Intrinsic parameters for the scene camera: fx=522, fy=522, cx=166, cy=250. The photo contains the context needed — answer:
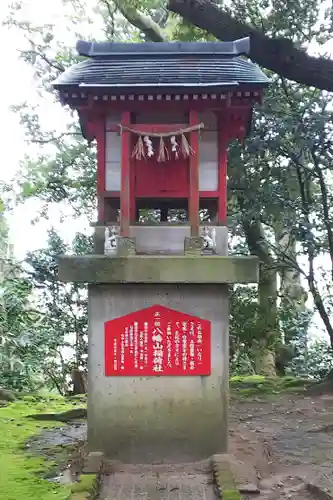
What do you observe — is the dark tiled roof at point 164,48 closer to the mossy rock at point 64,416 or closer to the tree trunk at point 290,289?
the tree trunk at point 290,289

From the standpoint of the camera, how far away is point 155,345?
5840 mm

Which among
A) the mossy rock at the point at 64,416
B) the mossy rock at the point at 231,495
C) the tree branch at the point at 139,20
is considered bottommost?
the mossy rock at the point at 231,495

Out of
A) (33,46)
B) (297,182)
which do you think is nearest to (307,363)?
(297,182)

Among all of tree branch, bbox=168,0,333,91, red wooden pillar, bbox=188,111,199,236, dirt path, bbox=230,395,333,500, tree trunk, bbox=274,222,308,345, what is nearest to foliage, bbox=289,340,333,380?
tree trunk, bbox=274,222,308,345

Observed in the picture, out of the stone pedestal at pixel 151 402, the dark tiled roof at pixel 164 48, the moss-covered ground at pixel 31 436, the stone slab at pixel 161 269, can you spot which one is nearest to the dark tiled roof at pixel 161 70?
Result: the dark tiled roof at pixel 164 48

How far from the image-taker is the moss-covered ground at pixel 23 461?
5043mm

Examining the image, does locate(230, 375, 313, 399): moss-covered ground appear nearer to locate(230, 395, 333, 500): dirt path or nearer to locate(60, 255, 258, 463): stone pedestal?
locate(230, 395, 333, 500): dirt path

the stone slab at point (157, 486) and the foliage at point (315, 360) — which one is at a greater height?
the foliage at point (315, 360)

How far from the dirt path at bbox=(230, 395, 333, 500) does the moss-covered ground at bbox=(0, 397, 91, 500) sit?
1986 mm

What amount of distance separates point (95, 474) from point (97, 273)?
206 centimetres

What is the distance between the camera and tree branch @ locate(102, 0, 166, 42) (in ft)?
36.4

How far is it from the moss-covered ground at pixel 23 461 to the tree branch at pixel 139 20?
26.8 ft

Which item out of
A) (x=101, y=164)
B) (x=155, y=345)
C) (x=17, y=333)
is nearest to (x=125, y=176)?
(x=101, y=164)

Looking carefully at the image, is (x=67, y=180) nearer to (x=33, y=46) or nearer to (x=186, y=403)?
(x=33, y=46)
